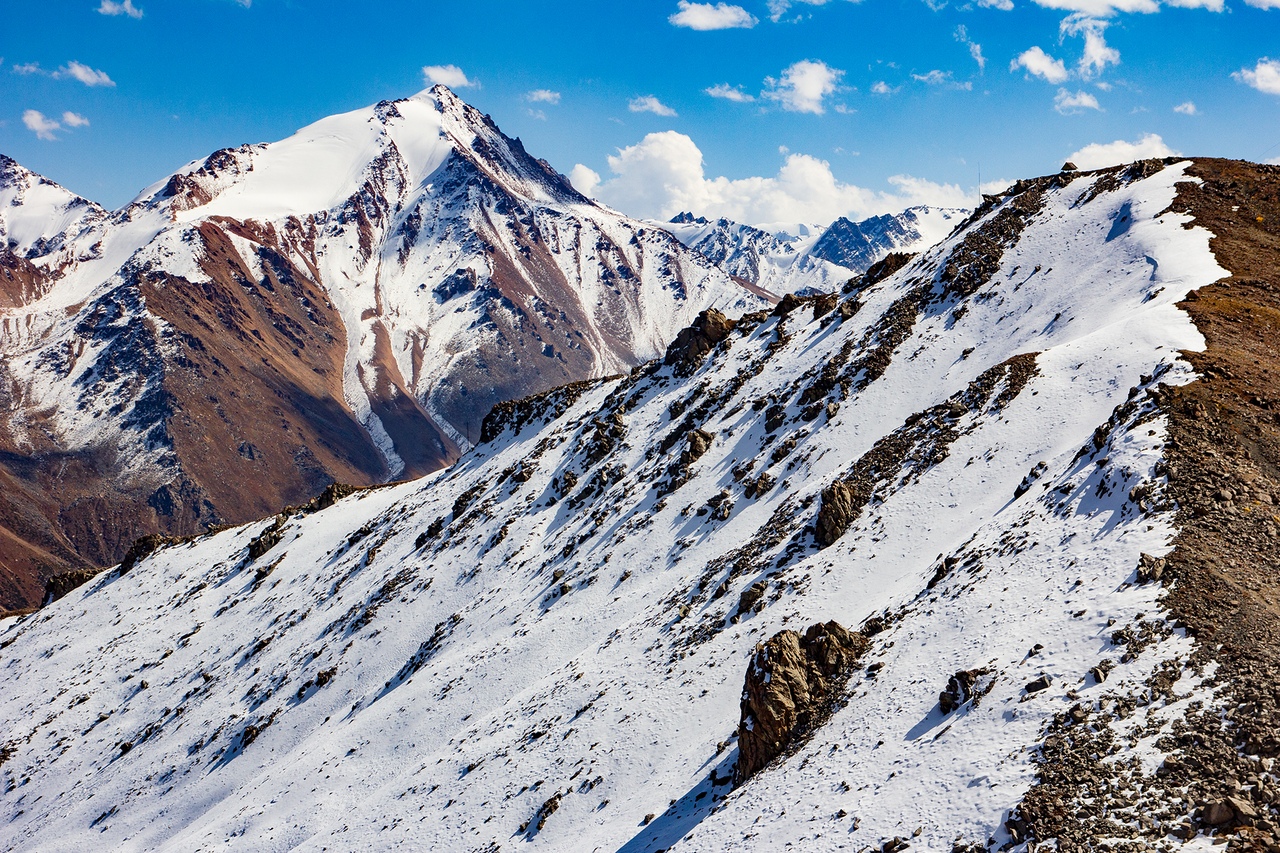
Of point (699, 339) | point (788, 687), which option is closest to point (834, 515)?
point (788, 687)

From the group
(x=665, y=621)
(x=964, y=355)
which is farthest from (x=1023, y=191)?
(x=665, y=621)

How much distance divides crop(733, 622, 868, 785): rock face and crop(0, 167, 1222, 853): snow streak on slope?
1.32 m

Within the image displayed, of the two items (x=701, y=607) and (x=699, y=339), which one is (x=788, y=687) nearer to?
(x=701, y=607)

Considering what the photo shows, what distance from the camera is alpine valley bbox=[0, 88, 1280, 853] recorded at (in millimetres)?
19672

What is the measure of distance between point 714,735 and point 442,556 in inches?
1652

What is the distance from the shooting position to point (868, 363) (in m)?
54.9

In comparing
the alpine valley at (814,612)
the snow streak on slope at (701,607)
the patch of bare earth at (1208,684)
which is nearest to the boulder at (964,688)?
the alpine valley at (814,612)

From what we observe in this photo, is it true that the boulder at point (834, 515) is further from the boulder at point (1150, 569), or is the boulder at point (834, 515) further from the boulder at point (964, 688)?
the boulder at point (1150, 569)

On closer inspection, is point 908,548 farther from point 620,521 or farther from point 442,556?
point 442,556

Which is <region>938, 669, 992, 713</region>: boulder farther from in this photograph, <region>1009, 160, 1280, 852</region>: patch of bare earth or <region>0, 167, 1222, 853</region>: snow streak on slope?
<region>1009, 160, 1280, 852</region>: patch of bare earth

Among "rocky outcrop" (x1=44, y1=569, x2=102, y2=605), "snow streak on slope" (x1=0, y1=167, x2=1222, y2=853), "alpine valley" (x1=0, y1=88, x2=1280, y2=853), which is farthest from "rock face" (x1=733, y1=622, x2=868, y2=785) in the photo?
"rocky outcrop" (x1=44, y1=569, x2=102, y2=605)

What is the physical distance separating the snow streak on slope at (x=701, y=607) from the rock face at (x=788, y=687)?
1.32 m

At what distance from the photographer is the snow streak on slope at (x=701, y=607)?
23.5m

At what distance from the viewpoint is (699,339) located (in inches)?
3113
